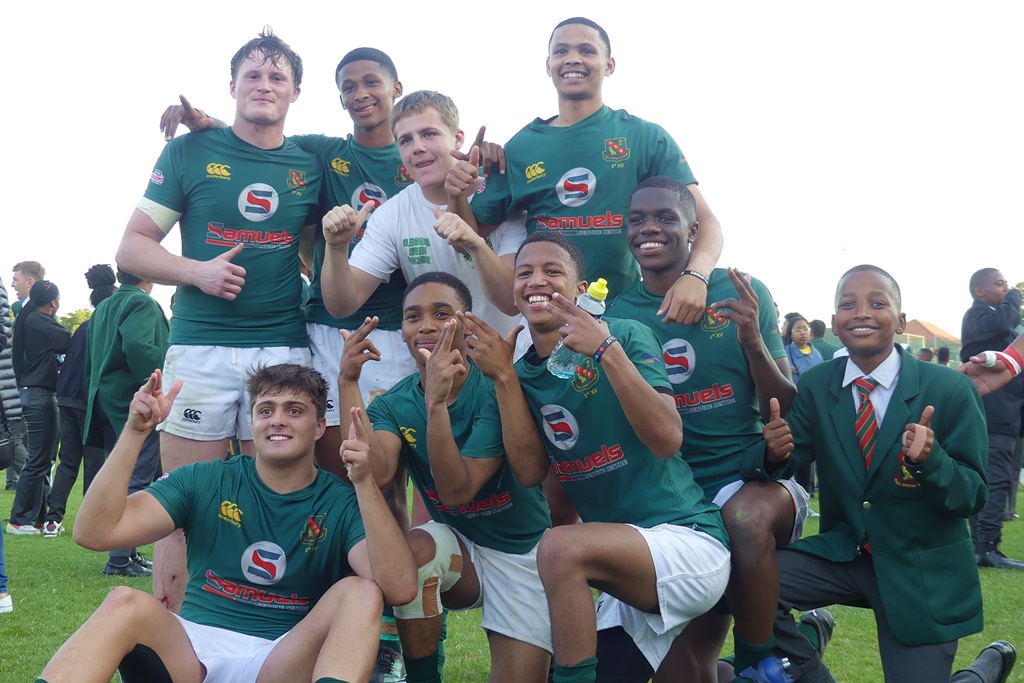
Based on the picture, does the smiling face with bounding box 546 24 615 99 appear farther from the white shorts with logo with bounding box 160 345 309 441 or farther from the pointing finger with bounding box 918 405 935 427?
the pointing finger with bounding box 918 405 935 427

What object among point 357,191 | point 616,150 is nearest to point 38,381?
point 357,191

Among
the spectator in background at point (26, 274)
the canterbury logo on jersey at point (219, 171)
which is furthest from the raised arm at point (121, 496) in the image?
the spectator in background at point (26, 274)

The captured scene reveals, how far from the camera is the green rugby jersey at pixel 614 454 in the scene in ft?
11.3

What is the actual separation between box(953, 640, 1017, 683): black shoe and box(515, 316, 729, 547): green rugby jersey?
5.27 feet

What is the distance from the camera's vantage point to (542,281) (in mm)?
3635

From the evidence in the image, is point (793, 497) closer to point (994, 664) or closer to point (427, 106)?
point (994, 664)

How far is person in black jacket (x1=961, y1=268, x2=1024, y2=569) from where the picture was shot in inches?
309

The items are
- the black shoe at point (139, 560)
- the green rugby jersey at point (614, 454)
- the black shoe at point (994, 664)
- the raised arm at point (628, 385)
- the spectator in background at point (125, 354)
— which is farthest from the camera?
the black shoe at point (139, 560)

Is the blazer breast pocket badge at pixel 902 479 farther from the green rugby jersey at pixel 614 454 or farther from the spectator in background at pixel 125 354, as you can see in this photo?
the spectator in background at pixel 125 354

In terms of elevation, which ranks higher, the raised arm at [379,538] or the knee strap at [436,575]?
the raised arm at [379,538]

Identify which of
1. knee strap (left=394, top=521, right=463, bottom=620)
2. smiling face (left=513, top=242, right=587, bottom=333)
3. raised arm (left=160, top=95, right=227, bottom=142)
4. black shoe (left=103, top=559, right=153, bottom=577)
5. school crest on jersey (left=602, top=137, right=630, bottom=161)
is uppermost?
raised arm (left=160, top=95, right=227, bottom=142)

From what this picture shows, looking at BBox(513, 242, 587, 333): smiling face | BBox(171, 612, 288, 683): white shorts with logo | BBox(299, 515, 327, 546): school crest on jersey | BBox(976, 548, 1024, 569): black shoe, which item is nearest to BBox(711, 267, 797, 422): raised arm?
BBox(513, 242, 587, 333): smiling face

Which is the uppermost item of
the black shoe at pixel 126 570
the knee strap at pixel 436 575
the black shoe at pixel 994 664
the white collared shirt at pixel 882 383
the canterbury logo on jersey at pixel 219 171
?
the canterbury logo on jersey at pixel 219 171

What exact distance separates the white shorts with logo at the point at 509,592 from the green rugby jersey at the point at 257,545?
16.6 inches
